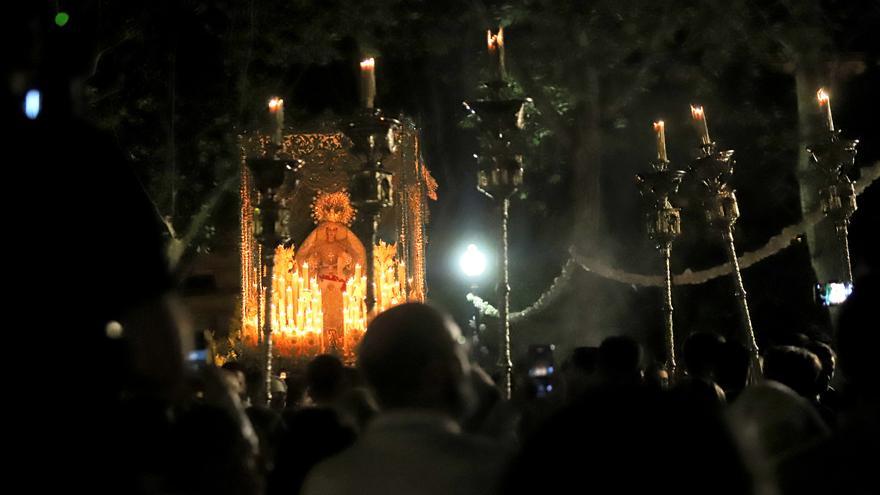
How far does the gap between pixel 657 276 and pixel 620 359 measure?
14.4 metres

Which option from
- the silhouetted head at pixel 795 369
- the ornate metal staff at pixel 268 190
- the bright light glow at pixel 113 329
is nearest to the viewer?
the bright light glow at pixel 113 329

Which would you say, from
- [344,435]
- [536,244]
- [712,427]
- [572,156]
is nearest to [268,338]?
[344,435]

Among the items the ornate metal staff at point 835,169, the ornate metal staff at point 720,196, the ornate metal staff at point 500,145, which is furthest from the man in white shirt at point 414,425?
the ornate metal staff at point 835,169

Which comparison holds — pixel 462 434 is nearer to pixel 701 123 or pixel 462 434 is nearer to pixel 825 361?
pixel 825 361

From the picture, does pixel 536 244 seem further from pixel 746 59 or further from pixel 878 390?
pixel 878 390

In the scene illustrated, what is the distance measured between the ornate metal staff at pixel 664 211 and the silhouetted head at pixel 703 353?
3654mm

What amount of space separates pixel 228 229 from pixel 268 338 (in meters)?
14.3

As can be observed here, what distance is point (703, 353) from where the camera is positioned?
8.12 m

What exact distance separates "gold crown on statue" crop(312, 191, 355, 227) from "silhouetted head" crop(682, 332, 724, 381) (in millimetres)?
10749

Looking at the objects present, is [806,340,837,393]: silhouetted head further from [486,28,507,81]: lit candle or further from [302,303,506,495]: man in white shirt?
[302,303,506,495]: man in white shirt

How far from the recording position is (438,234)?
2542cm

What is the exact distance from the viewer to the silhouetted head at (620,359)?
7660 millimetres

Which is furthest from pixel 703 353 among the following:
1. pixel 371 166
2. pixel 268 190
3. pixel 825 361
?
pixel 268 190

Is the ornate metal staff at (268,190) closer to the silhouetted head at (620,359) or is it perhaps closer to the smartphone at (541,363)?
the smartphone at (541,363)
